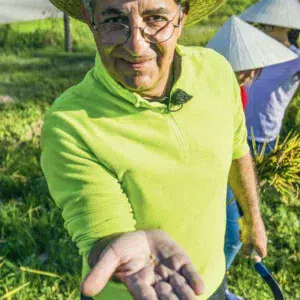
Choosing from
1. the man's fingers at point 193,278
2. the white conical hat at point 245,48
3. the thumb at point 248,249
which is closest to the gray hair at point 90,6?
the man's fingers at point 193,278

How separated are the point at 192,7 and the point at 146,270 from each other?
883 millimetres

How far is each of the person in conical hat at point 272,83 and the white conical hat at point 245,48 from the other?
0.42 metres

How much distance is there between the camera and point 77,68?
5168mm

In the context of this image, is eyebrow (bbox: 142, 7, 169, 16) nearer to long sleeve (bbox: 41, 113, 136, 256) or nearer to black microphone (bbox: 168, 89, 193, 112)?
black microphone (bbox: 168, 89, 193, 112)

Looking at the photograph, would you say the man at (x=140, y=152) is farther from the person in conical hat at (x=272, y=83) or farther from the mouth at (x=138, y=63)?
the person in conical hat at (x=272, y=83)

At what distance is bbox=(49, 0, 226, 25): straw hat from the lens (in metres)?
1.59

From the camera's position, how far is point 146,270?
3.94ft

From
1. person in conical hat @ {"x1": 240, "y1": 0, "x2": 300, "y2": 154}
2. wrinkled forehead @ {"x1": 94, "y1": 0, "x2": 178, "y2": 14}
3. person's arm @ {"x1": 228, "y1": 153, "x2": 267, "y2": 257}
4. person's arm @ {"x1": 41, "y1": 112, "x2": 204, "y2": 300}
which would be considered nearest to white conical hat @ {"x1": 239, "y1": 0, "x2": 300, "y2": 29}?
person in conical hat @ {"x1": 240, "y1": 0, "x2": 300, "y2": 154}

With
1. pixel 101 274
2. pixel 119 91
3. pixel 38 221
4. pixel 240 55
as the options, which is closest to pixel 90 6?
pixel 119 91

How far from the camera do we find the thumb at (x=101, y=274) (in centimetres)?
108

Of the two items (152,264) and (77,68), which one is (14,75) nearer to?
(77,68)

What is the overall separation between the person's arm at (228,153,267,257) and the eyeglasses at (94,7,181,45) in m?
0.69

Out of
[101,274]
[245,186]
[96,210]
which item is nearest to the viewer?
[101,274]

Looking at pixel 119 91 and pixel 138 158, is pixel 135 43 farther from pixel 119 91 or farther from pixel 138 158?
pixel 138 158
